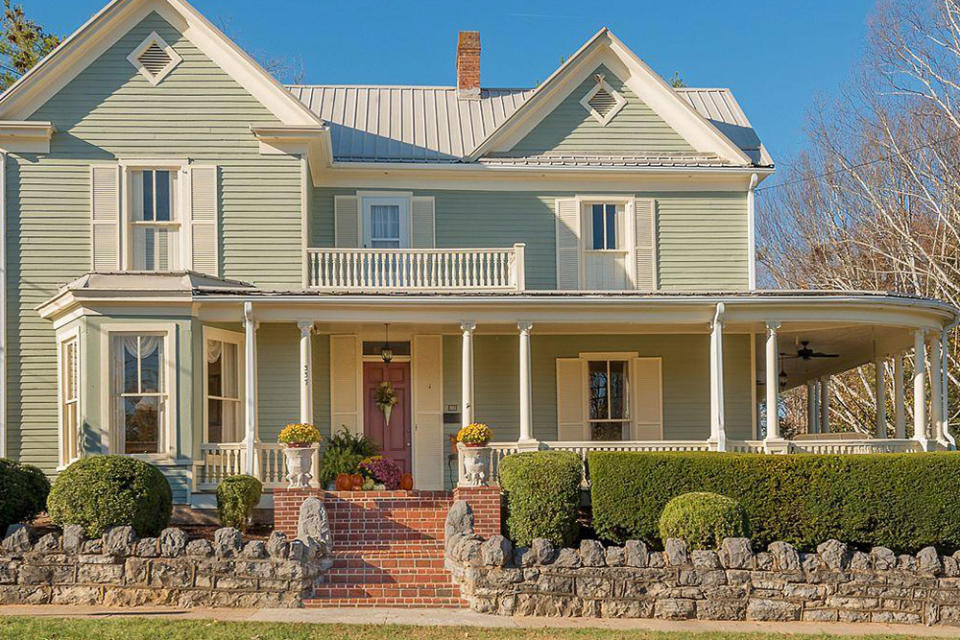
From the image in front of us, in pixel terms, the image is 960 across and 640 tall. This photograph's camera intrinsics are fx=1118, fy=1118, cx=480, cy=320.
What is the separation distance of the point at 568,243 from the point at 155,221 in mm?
7104

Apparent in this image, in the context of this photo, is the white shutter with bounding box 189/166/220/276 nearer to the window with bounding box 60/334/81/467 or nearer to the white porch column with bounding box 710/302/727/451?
the window with bounding box 60/334/81/467

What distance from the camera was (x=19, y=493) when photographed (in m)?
13.7

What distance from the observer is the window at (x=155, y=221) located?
18.3 meters

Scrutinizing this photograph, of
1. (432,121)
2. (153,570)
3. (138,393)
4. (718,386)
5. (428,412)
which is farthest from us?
(432,121)

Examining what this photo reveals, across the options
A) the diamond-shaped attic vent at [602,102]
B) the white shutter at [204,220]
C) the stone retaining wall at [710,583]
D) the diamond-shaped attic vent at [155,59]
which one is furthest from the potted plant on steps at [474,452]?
the diamond-shaped attic vent at [155,59]

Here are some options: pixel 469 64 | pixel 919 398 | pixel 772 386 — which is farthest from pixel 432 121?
pixel 919 398

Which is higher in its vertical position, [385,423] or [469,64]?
[469,64]

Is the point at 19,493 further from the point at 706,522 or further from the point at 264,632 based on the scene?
the point at 706,522

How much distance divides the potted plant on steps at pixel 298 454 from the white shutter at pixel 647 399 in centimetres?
691

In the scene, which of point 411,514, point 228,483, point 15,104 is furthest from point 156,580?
point 15,104

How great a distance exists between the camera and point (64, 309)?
54.9 ft

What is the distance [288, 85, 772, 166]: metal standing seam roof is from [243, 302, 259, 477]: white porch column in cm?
465

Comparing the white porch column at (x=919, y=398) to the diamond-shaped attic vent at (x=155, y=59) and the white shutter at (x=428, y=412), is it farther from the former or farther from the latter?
the diamond-shaped attic vent at (x=155, y=59)

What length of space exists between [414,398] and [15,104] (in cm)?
809
